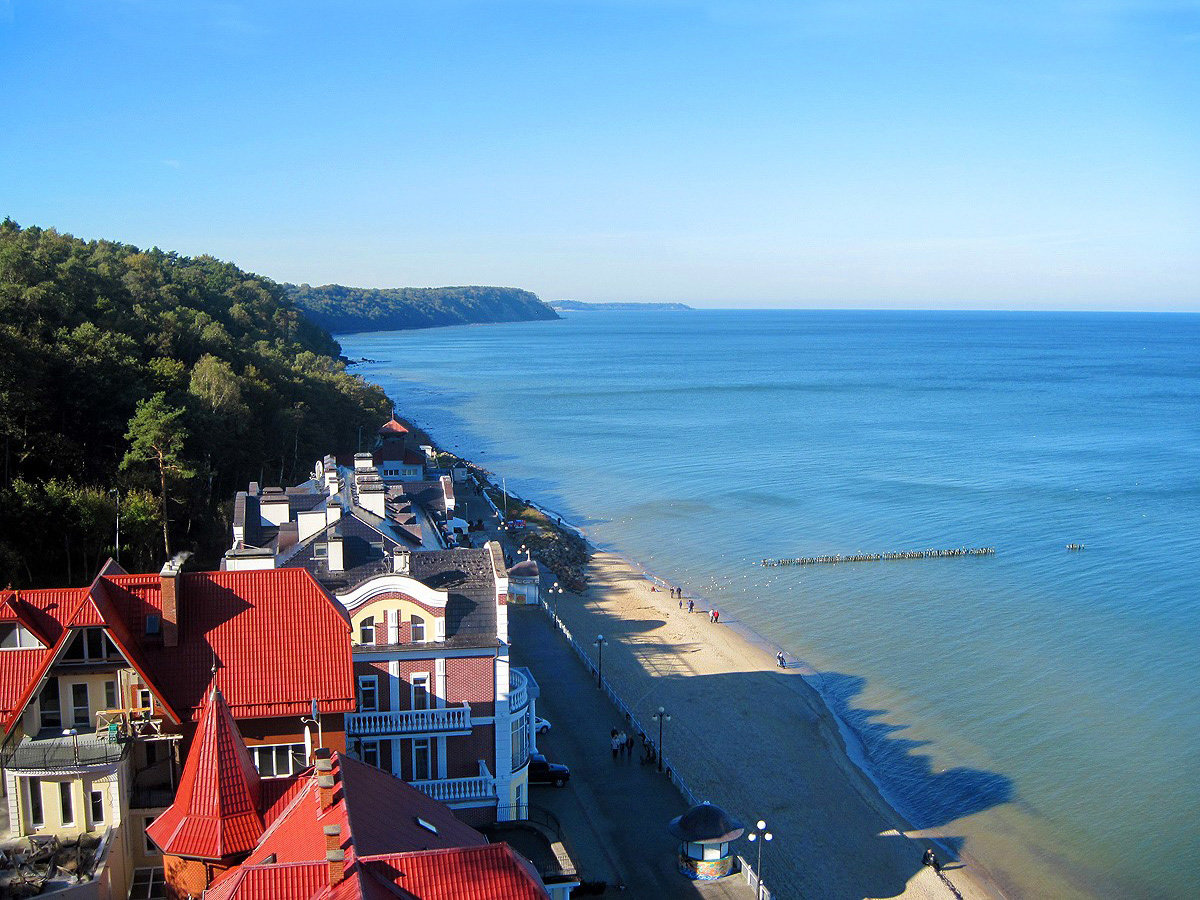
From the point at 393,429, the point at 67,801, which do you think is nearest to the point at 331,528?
the point at 67,801

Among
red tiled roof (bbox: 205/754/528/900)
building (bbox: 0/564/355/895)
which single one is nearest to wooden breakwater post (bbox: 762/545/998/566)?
building (bbox: 0/564/355/895)

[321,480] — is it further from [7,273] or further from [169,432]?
[7,273]

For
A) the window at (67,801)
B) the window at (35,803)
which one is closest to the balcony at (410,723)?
the window at (67,801)

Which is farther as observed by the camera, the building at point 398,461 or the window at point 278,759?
the building at point 398,461

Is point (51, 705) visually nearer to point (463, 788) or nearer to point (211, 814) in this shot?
point (211, 814)

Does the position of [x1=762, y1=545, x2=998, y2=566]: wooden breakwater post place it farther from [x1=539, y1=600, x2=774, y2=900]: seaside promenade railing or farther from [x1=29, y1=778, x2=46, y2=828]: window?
[x1=29, y1=778, x2=46, y2=828]: window

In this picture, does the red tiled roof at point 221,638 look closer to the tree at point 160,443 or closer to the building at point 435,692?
the building at point 435,692
